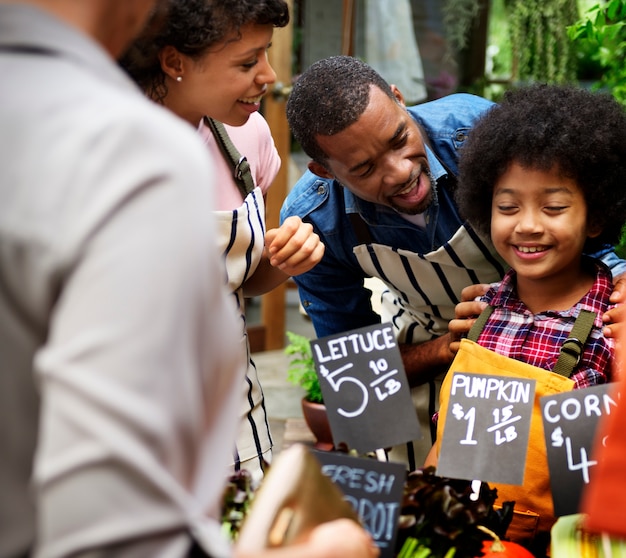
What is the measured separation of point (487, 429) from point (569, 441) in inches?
6.2

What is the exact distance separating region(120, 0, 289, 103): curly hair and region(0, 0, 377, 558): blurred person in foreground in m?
1.19

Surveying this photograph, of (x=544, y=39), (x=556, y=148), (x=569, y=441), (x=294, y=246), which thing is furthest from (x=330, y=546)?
(x=544, y=39)

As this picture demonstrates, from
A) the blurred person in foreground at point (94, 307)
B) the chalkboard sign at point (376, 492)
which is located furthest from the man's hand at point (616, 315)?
the blurred person in foreground at point (94, 307)

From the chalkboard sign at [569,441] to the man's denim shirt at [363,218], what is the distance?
1.02 metres

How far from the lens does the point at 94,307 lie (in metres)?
0.67

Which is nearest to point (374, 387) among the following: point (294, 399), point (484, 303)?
point (484, 303)

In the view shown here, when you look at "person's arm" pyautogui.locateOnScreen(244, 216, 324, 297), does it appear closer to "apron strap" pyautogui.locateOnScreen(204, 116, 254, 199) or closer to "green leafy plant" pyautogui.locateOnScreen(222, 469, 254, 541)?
"apron strap" pyautogui.locateOnScreen(204, 116, 254, 199)

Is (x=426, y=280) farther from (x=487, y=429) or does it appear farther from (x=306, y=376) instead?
(x=306, y=376)

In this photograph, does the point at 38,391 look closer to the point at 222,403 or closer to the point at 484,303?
the point at 222,403

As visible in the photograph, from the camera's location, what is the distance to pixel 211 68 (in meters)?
1.97

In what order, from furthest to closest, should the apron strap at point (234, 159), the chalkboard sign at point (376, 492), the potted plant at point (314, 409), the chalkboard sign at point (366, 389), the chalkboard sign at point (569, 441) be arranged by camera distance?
1. the potted plant at point (314, 409)
2. the apron strap at point (234, 159)
3. the chalkboard sign at point (366, 389)
4. the chalkboard sign at point (569, 441)
5. the chalkboard sign at point (376, 492)

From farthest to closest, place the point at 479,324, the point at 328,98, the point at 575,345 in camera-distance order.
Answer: the point at 328,98 → the point at 479,324 → the point at 575,345

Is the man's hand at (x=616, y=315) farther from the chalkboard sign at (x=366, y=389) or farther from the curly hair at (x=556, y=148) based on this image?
the chalkboard sign at (x=366, y=389)

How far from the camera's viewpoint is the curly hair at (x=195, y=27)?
190cm
